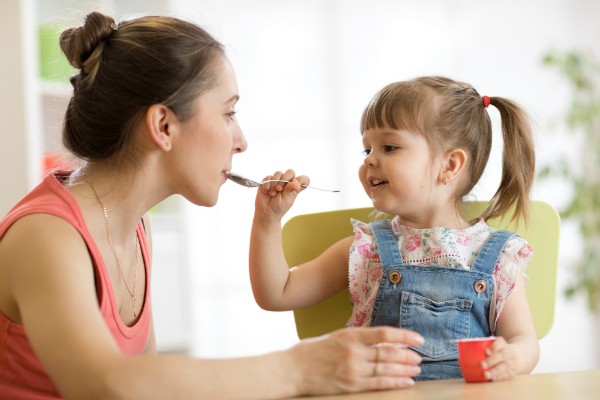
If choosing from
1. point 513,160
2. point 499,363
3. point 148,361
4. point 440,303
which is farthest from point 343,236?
point 148,361

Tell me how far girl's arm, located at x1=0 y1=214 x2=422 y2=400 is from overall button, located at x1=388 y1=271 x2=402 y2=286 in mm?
527

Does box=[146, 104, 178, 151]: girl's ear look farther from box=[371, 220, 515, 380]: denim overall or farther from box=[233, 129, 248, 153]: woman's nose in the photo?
box=[371, 220, 515, 380]: denim overall

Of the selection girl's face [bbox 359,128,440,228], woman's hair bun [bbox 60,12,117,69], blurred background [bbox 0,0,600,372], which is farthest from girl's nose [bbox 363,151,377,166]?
blurred background [bbox 0,0,600,372]

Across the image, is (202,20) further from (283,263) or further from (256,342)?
(256,342)

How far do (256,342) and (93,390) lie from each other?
144 inches

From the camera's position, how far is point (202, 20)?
5.32ft

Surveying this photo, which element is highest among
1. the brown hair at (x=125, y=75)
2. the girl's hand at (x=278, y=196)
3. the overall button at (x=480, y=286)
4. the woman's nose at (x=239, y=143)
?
the brown hair at (x=125, y=75)

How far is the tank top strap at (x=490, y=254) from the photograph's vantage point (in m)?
1.60

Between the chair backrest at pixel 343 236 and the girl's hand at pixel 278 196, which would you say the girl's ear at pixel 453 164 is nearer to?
the chair backrest at pixel 343 236

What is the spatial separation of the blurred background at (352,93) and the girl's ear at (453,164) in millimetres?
2835

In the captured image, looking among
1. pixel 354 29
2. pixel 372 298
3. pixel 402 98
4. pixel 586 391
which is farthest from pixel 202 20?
pixel 354 29

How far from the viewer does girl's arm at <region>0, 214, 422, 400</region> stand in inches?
39.2

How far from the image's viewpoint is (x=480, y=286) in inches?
62.1

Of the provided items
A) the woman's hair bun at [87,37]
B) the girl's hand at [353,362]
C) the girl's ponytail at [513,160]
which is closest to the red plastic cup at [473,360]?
the girl's hand at [353,362]
